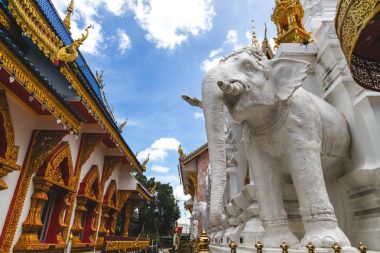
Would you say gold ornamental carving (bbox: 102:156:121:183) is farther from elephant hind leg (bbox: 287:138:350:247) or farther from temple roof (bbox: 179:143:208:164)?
elephant hind leg (bbox: 287:138:350:247)

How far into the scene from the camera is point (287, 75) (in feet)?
7.08

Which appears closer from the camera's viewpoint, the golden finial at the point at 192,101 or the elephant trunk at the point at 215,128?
the elephant trunk at the point at 215,128

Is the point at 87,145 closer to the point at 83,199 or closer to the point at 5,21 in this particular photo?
the point at 83,199

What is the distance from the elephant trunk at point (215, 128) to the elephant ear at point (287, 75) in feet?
1.65

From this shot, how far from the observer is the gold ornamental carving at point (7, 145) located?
353cm

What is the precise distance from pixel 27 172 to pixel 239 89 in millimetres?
3674

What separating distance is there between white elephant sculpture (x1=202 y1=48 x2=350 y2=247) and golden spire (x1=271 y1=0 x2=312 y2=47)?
68.8 inches

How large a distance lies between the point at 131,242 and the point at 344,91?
33.2 ft

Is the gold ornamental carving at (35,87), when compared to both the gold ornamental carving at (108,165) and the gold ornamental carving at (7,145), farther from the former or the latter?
the gold ornamental carving at (108,165)

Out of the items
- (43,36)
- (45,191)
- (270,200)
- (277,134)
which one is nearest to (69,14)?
(43,36)

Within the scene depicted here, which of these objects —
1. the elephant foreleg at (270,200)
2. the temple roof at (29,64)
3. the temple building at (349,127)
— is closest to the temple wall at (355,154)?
the temple building at (349,127)

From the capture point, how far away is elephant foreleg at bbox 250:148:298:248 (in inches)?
78.2

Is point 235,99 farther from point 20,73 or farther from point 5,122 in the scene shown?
point 5,122

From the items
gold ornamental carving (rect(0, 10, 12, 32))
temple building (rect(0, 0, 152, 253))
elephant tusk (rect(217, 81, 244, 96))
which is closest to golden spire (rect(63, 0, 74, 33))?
temple building (rect(0, 0, 152, 253))
